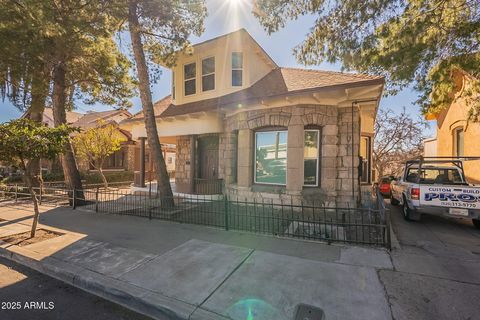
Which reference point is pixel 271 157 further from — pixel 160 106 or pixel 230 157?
pixel 160 106

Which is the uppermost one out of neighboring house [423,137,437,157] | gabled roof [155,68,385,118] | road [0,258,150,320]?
gabled roof [155,68,385,118]

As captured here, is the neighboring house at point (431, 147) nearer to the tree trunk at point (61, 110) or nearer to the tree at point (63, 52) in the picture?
the tree at point (63, 52)

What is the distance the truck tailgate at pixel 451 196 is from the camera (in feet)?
20.2

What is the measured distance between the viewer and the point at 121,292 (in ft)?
11.3

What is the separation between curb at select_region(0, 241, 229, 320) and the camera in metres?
3.00

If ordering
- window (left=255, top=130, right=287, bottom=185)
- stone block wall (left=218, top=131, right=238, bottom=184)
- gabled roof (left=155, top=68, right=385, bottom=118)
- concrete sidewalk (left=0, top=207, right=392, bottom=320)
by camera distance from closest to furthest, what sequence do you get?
concrete sidewalk (left=0, top=207, right=392, bottom=320) < gabled roof (left=155, top=68, right=385, bottom=118) < window (left=255, top=130, right=287, bottom=185) < stone block wall (left=218, top=131, right=238, bottom=184)

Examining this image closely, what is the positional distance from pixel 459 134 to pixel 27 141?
18686 mm

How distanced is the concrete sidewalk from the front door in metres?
5.58

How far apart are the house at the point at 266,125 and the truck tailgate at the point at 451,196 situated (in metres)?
1.96

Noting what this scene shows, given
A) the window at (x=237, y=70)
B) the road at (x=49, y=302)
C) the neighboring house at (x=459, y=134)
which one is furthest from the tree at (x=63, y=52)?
the neighboring house at (x=459, y=134)

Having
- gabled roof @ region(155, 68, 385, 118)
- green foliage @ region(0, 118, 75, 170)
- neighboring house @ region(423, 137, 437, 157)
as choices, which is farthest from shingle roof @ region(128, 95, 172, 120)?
neighboring house @ region(423, 137, 437, 157)

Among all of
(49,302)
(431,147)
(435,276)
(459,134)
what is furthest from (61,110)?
(431,147)

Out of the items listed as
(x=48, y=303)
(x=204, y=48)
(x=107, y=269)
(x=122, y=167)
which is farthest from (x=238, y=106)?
(x=122, y=167)

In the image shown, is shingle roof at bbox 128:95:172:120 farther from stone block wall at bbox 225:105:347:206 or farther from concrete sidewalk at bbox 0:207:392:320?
concrete sidewalk at bbox 0:207:392:320
